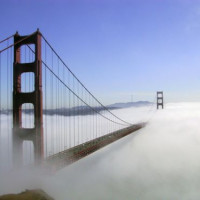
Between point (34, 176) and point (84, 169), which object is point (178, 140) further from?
point (34, 176)

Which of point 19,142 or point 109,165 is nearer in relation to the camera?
point 19,142

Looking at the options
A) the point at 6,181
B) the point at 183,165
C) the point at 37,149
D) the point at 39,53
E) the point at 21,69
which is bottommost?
the point at 183,165

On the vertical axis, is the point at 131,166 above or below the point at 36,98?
below

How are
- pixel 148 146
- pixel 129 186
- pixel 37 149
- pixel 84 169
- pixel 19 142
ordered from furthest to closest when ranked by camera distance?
pixel 148 146 < pixel 84 169 < pixel 129 186 < pixel 19 142 < pixel 37 149

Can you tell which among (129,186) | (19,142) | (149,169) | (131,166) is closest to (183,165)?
(149,169)

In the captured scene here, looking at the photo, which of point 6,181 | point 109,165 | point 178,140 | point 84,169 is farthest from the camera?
point 178,140

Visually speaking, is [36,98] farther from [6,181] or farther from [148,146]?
[148,146]

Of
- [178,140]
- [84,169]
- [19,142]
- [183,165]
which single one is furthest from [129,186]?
[178,140]
